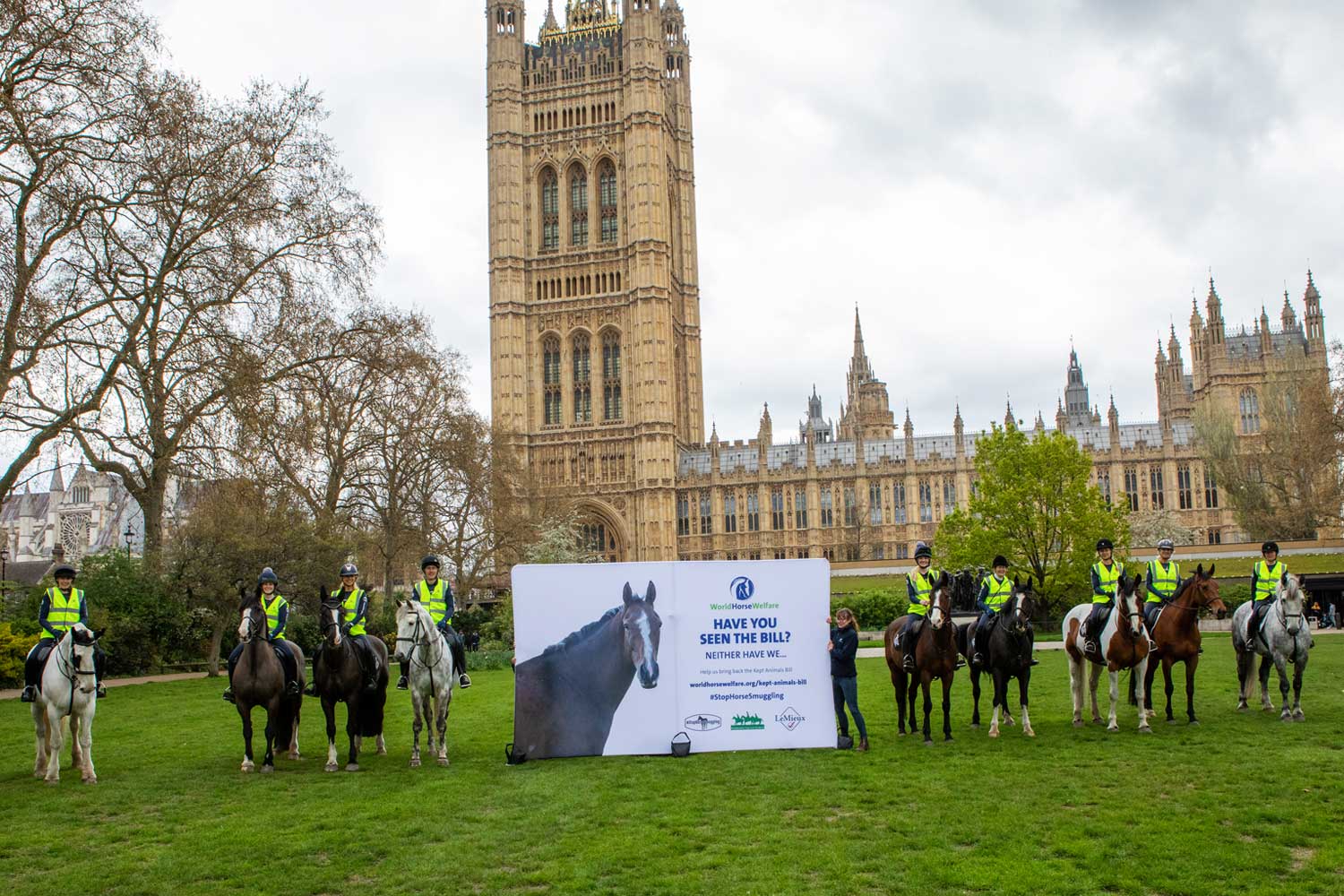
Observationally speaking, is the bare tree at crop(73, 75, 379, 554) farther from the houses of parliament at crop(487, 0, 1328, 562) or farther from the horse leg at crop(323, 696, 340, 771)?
the houses of parliament at crop(487, 0, 1328, 562)

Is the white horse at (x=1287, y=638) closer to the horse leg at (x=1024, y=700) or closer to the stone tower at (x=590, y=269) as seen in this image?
the horse leg at (x=1024, y=700)

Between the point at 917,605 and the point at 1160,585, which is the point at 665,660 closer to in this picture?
the point at 917,605

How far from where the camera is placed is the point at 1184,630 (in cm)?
1455

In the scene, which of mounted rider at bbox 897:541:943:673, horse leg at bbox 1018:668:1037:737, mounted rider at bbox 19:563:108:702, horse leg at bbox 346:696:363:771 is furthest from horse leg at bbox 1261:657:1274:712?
mounted rider at bbox 19:563:108:702

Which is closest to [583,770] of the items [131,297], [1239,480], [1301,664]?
[1301,664]

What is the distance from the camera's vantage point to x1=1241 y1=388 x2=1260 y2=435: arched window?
7212 centimetres

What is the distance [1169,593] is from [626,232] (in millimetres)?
60576

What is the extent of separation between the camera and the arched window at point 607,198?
73.9 meters

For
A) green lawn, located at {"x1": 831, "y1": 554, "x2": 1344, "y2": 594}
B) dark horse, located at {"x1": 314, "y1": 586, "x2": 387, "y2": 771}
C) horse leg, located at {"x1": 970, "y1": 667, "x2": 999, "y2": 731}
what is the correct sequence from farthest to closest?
green lawn, located at {"x1": 831, "y1": 554, "x2": 1344, "y2": 594} → horse leg, located at {"x1": 970, "y1": 667, "x2": 999, "y2": 731} → dark horse, located at {"x1": 314, "y1": 586, "x2": 387, "y2": 771}

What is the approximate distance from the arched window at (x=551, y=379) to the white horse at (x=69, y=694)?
59966mm

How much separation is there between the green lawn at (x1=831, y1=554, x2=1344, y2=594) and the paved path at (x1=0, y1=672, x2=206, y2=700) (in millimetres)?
22727

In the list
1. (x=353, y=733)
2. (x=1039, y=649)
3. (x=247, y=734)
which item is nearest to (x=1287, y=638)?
(x=353, y=733)

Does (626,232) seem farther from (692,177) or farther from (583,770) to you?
(583,770)

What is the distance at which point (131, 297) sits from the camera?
23359 millimetres
